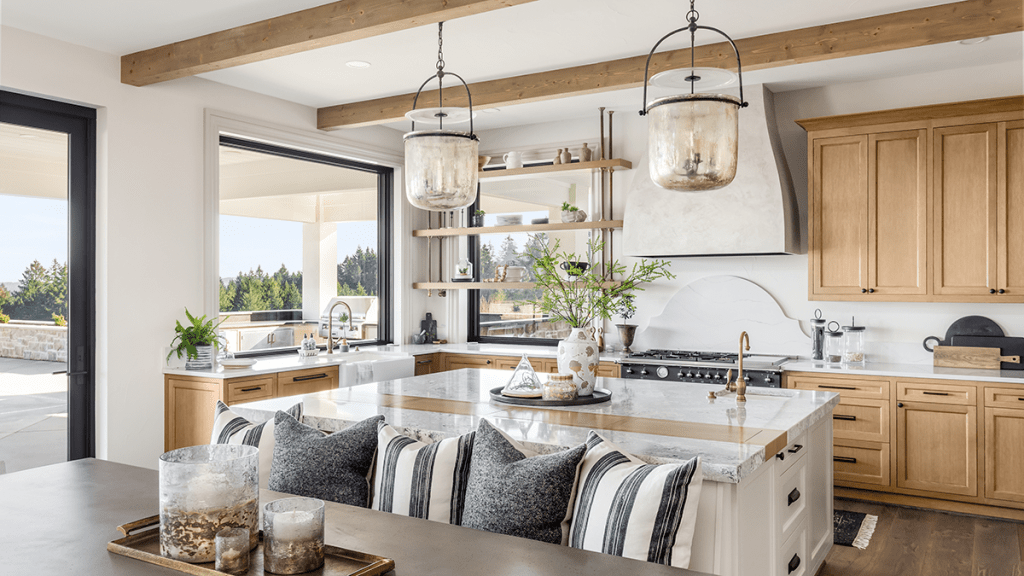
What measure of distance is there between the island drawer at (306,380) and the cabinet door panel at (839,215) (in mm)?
3335

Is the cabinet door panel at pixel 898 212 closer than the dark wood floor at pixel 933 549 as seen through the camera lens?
No

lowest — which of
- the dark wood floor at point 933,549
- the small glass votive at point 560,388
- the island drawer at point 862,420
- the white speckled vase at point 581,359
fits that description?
the dark wood floor at point 933,549

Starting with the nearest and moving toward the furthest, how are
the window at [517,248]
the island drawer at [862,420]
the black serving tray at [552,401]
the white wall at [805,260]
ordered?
the black serving tray at [552,401] → the island drawer at [862,420] → the white wall at [805,260] → the window at [517,248]

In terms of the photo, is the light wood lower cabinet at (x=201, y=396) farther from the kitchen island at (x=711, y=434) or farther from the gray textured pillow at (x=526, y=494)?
the gray textured pillow at (x=526, y=494)

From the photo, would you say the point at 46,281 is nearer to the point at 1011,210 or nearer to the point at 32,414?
the point at 32,414

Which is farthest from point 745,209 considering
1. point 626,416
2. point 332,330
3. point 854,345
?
point 332,330

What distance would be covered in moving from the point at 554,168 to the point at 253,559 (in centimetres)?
495

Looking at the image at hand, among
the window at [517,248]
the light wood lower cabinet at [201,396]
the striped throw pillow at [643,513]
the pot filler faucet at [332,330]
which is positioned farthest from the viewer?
the window at [517,248]

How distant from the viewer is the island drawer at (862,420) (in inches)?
171

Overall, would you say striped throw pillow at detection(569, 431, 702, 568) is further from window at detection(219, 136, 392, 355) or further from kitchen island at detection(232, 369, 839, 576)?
window at detection(219, 136, 392, 355)

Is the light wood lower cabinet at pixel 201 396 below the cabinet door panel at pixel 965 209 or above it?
below

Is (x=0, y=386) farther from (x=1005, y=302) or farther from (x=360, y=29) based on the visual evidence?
(x=1005, y=302)

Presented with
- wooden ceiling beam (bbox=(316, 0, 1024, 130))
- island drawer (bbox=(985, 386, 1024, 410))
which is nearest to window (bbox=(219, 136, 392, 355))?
wooden ceiling beam (bbox=(316, 0, 1024, 130))

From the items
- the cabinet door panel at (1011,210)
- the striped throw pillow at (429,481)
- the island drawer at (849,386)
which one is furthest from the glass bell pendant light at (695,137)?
the cabinet door panel at (1011,210)
